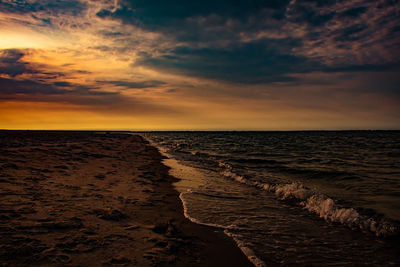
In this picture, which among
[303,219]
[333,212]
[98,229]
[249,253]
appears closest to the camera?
[249,253]

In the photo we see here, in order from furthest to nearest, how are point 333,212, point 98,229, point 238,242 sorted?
point 333,212, point 238,242, point 98,229

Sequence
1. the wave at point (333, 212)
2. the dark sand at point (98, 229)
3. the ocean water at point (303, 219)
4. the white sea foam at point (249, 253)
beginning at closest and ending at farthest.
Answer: the dark sand at point (98, 229) → the white sea foam at point (249, 253) → the ocean water at point (303, 219) → the wave at point (333, 212)

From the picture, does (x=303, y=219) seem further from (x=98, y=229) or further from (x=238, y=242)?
(x=98, y=229)

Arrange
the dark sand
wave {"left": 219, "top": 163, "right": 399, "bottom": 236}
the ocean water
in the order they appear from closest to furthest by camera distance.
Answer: the dark sand < the ocean water < wave {"left": 219, "top": 163, "right": 399, "bottom": 236}

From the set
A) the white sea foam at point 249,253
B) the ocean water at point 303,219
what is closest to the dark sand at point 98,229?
the white sea foam at point 249,253

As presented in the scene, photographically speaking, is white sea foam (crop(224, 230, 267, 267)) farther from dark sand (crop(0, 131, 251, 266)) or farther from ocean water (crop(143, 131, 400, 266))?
dark sand (crop(0, 131, 251, 266))

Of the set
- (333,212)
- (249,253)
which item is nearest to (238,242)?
(249,253)

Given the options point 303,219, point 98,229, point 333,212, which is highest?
point 98,229

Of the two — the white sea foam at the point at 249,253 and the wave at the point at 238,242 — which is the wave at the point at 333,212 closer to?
the wave at the point at 238,242

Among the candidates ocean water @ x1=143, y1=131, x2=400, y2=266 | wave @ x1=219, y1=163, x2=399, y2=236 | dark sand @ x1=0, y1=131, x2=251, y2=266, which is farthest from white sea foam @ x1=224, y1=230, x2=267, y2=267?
wave @ x1=219, y1=163, x2=399, y2=236

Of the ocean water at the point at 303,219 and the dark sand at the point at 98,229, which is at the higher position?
the dark sand at the point at 98,229

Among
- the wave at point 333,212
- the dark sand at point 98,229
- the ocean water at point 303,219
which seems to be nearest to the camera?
the dark sand at point 98,229

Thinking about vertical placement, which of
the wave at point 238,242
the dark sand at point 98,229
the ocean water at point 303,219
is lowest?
the ocean water at point 303,219

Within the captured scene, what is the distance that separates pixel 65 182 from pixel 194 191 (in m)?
4.97
